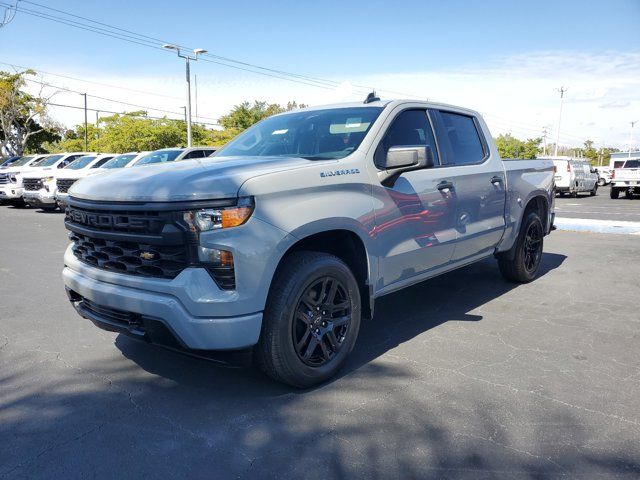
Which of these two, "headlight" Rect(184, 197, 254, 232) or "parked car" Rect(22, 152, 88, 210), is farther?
"parked car" Rect(22, 152, 88, 210)

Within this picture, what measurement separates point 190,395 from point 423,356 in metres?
1.70

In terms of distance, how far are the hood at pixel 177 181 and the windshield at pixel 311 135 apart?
0.45 metres

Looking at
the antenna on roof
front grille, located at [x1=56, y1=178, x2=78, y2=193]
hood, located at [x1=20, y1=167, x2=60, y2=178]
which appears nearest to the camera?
the antenna on roof

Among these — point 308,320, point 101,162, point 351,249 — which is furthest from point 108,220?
point 101,162

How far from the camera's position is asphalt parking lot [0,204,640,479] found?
2471mm

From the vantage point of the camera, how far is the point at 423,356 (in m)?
3.81

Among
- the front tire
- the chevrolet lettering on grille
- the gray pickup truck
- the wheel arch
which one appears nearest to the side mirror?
the gray pickup truck

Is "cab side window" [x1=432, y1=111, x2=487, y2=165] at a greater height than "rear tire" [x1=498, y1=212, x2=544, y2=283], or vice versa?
"cab side window" [x1=432, y1=111, x2=487, y2=165]

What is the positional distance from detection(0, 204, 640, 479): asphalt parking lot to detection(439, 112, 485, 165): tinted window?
1.46m

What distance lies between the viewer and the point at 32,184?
15.0 m

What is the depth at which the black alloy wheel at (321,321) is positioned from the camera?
10.4ft

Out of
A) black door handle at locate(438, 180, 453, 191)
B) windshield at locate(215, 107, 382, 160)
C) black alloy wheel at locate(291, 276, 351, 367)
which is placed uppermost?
windshield at locate(215, 107, 382, 160)

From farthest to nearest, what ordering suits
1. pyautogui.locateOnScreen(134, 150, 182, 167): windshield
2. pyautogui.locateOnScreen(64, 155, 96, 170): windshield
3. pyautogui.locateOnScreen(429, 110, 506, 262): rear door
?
pyautogui.locateOnScreen(64, 155, 96, 170): windshield
pyautogui.locateOnScreen(134, 150, 182, 167): windshield
pyautogui.locateOnScreen(429, 110, 506, 262): rear door

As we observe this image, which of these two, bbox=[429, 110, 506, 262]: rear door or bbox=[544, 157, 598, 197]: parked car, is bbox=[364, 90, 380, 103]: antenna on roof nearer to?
bbox=[429, 110, 506, 262]: rear door
